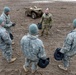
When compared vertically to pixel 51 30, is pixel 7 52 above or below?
above

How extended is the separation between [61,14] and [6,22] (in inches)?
242

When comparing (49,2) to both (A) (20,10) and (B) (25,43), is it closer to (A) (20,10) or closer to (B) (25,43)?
(A) (20,10)

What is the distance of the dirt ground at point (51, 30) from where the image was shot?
25.2ft

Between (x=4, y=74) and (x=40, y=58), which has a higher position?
(x=40, y=58)

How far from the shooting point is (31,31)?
6156mm

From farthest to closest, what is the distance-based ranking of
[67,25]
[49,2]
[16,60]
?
[49,2], [67,25], [16,60]

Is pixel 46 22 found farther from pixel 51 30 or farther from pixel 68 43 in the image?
pixel 68 43

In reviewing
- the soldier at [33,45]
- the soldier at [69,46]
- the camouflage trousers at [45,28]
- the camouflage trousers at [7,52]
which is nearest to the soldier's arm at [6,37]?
the camouflage trousers at [7,52]

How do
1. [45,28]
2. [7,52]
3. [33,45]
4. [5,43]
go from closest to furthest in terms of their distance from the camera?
[33,45]
[5,43]
[7,52]
[45,28]

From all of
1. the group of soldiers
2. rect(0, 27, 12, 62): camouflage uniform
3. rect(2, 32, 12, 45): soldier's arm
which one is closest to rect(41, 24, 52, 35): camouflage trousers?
the group of soldiers

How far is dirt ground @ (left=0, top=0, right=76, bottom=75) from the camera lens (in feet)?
25.2

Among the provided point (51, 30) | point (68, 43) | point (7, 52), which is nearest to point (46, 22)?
point (51, 30)

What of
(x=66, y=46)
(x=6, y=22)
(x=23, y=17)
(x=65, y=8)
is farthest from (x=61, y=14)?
(x=66, y=46)

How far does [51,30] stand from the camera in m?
11.3
